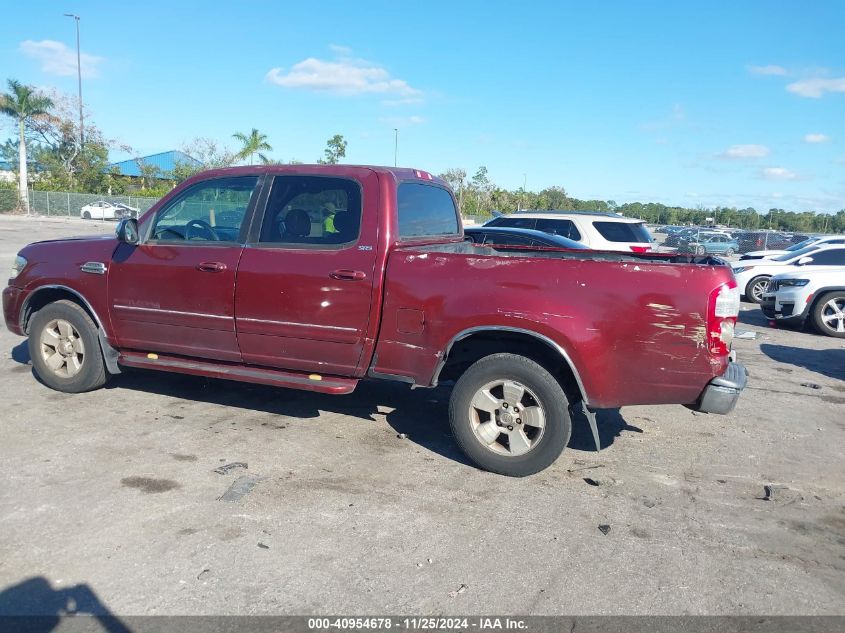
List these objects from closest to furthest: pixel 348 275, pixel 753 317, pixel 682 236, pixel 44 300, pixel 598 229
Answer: pixel 348 275, pixel 44 300, pixel 598 229, pixel 753 317, pixel 682 236

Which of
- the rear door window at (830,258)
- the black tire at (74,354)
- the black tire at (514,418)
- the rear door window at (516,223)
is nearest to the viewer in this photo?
the black tire at (514,418)

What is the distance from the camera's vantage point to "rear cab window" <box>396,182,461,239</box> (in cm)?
538

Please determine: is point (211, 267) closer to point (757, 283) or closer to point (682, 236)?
point (757, 283)

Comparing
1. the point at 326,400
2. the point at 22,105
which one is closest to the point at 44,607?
the point at 326,400

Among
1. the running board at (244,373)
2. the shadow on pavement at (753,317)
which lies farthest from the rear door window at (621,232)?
the running board at (244,373)

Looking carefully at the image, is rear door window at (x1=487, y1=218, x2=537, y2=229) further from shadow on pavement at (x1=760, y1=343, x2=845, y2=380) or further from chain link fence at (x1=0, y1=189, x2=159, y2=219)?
chain link fence at (x1=0, y1=189, x2=159, y2=219)

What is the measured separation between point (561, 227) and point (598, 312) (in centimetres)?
926

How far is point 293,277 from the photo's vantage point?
5.08 metres

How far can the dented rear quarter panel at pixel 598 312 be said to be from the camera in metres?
4.25

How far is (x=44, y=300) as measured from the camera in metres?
6.30

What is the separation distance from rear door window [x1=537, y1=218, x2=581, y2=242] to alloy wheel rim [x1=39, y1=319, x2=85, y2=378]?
29.6ft

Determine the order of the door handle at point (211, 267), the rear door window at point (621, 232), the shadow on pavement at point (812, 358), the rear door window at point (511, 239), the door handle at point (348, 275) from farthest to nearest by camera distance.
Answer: the rear door window at point (621, 232)
the rear door window at point (511, 239)
the shadow on pavement at point (812, 358)
the door handle at point (211, 267)
the door handle at point (348, 275)

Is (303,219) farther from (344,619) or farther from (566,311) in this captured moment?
(344,619)

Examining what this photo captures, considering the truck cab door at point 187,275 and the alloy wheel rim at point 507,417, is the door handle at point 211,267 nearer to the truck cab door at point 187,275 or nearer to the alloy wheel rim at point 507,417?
the truck cab door at point 187,275
